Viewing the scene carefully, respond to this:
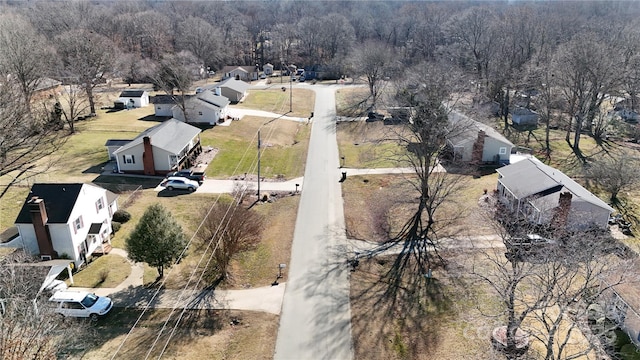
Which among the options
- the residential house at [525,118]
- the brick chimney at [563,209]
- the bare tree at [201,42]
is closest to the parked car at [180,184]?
the brick chimney at [563,209]

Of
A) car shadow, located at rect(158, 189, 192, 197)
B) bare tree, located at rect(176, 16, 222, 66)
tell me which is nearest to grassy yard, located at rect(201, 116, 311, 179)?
car shadow, located at rect(158, 189, 192, 197)

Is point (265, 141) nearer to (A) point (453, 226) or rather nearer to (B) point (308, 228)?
(B) point (308, 228)

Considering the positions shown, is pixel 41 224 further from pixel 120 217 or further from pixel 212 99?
pixel 212 99

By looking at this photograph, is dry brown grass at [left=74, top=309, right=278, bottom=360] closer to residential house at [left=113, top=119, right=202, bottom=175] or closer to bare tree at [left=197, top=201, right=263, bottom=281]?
bare tree at [left=197, top=201, right=263, bottom=281]

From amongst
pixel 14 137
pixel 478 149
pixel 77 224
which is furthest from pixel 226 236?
pixel 478 149

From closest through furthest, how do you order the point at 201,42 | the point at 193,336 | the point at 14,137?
the point at 193,336 < the point at 14,137 < the point at 201,42
